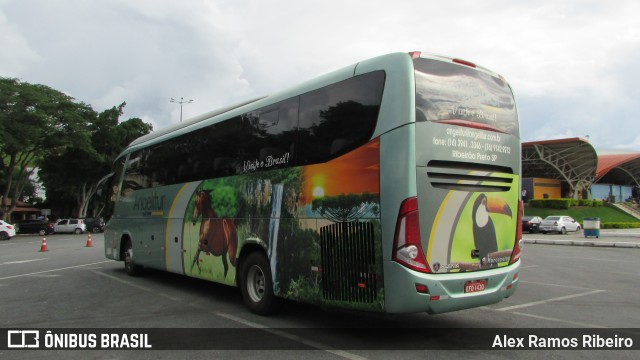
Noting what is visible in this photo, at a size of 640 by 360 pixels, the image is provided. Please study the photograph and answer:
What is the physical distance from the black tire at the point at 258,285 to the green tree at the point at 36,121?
29.3 m

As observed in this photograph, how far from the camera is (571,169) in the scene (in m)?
64.6

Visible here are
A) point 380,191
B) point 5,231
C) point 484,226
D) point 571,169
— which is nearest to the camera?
point 380,191

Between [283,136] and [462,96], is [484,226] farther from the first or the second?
[283,136]

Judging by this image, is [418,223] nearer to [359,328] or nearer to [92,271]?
[359,328]

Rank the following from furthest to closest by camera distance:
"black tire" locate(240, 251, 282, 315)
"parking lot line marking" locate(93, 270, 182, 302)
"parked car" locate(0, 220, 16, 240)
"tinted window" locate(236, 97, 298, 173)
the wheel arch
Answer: "parked car" locate(0, 220, 16, 240) → "parking lot line marking" locate(93, 270, 182, 302) → the wheel arch → "black tire" locate(240, 251, 282, 315) → "tinted window" locate(236, 97, 298, 173)

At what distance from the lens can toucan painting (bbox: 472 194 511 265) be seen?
558 cm

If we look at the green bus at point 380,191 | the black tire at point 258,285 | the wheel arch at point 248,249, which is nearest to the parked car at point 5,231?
the green bus at point 380,191

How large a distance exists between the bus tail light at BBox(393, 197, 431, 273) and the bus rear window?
39.9 inches

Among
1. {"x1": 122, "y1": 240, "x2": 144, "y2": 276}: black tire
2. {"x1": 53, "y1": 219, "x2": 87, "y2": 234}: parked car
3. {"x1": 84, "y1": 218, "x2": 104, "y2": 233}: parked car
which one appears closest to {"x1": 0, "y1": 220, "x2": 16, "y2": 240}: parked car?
{"x1": 53, "y1": 219, "x2": 87, "y2": 234}: parked car

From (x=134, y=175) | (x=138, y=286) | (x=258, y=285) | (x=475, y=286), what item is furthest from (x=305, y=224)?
(x=134, y=175)

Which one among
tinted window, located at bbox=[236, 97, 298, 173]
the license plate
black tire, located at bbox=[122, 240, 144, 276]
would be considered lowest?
black tire, located at bbox=[122, 240, 144, 276]

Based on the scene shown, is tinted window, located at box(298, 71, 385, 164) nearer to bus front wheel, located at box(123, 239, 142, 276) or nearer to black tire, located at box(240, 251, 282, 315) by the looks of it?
black tire, located at box(240, 251, 282, 315)

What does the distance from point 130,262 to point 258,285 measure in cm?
578

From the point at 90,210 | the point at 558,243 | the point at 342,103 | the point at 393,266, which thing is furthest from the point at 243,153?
the point at 90,210
